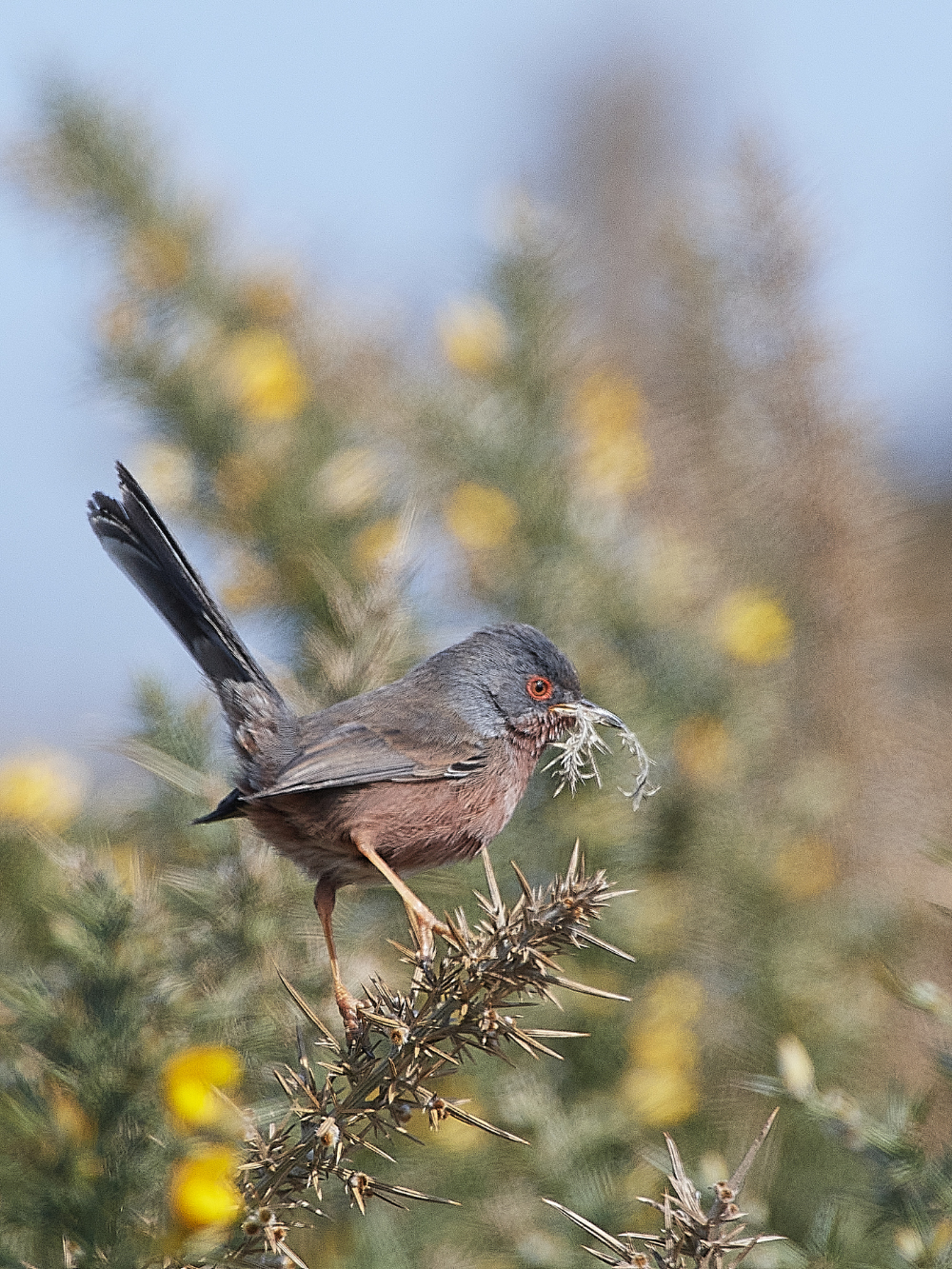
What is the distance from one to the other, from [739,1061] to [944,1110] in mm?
492

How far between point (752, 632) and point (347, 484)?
3.57 feet

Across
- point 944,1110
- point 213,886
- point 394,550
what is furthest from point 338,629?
point 944,1110

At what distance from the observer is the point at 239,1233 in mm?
1378

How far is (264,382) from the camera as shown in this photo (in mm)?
3277

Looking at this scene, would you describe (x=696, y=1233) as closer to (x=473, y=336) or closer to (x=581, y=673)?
(x=581, y=673)

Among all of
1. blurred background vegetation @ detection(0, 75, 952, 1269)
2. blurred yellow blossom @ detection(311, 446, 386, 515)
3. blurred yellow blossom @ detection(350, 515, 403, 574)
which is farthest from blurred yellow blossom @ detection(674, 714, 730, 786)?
blurred yellow blossom @ detection(311, 446, 386, 515)

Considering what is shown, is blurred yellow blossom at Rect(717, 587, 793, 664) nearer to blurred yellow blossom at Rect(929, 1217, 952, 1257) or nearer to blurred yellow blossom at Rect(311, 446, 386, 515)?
blurred yellow blossom at Rect(311, 446, 386, 515)

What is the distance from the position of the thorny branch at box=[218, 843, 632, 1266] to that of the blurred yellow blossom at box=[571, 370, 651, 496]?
7.10 feet

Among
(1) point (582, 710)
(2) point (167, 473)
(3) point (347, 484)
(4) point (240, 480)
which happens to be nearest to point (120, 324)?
(2) point (167, 473)

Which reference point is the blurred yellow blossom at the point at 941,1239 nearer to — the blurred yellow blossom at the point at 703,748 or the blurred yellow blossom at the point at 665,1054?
the blurred yellow blossom at the point at 665,1054

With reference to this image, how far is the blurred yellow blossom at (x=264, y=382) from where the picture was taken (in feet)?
10.8

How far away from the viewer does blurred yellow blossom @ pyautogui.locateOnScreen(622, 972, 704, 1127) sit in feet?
8.54

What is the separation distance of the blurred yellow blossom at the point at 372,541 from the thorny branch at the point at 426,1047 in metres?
1.65

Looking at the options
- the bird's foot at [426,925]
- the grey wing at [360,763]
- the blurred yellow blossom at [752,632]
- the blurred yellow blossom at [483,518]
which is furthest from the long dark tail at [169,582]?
the blurred yellow blossom at [752,632]
